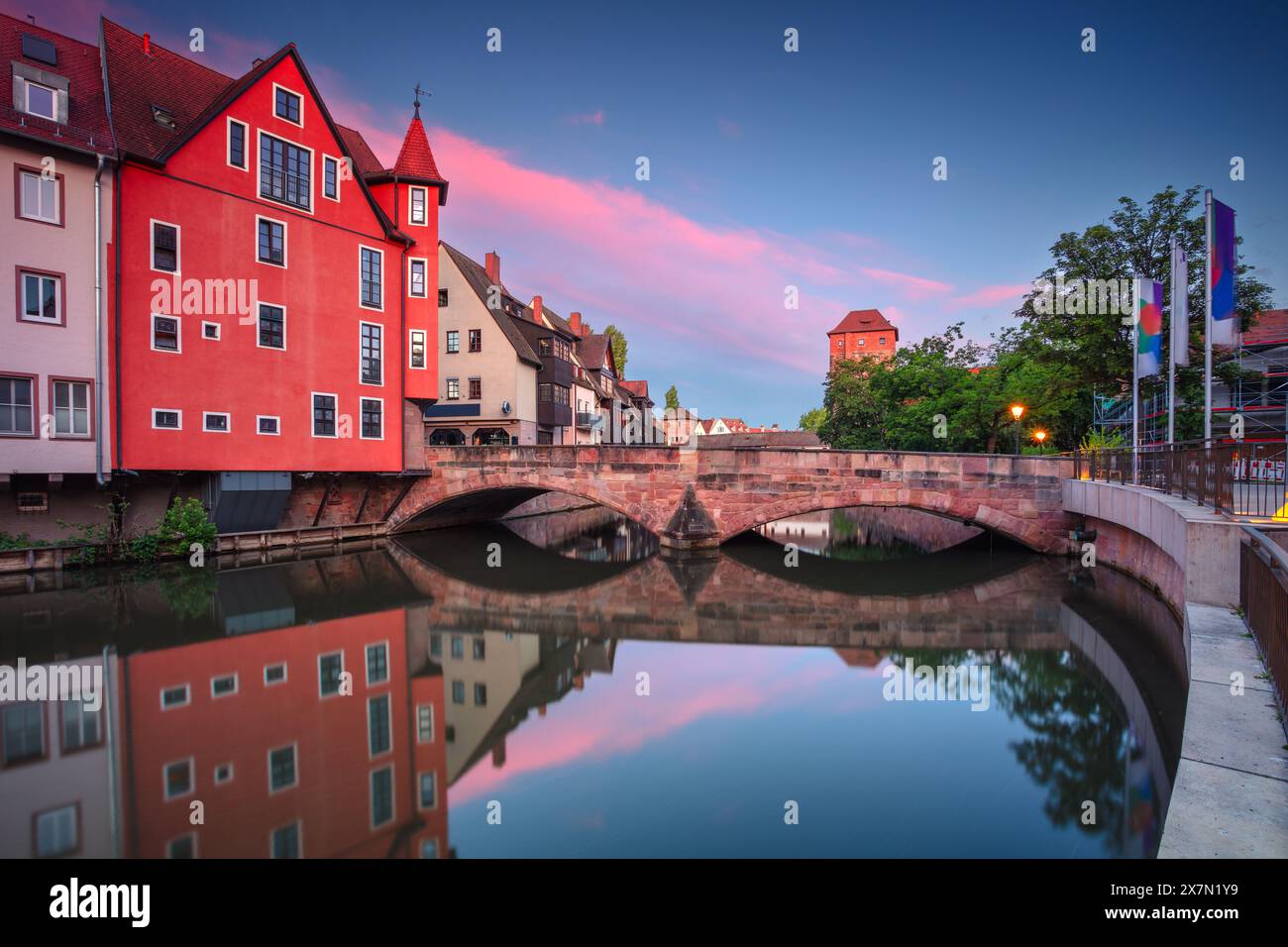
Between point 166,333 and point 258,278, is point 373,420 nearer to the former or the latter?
point 258,278

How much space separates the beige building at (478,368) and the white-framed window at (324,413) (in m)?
12.8

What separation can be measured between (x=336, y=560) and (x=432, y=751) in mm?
16140

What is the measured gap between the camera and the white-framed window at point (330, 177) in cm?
2217

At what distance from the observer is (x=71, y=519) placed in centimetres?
1841

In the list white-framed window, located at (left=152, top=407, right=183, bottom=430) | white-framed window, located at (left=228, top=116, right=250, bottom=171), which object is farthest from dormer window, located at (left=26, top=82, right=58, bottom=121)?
white-framed window, located at (left=152, top=407, right=183, bottom=430)

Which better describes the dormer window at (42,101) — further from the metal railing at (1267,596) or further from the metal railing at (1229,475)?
the metal railing at (1229,475)

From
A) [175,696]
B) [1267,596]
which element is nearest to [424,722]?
[175,696]

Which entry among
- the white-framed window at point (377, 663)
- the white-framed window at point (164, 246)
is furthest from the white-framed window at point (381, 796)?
the white-framed window at point (164, 246)

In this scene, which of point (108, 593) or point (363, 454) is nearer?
point (108, 593)

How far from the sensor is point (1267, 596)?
18.4 ft

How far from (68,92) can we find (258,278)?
6.38 metres

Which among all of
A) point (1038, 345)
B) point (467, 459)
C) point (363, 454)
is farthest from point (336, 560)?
point (1038, 345)

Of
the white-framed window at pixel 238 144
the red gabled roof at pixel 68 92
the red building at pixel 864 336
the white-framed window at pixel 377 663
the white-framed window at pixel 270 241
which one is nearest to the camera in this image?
the white-framed window at pixel 377 663
